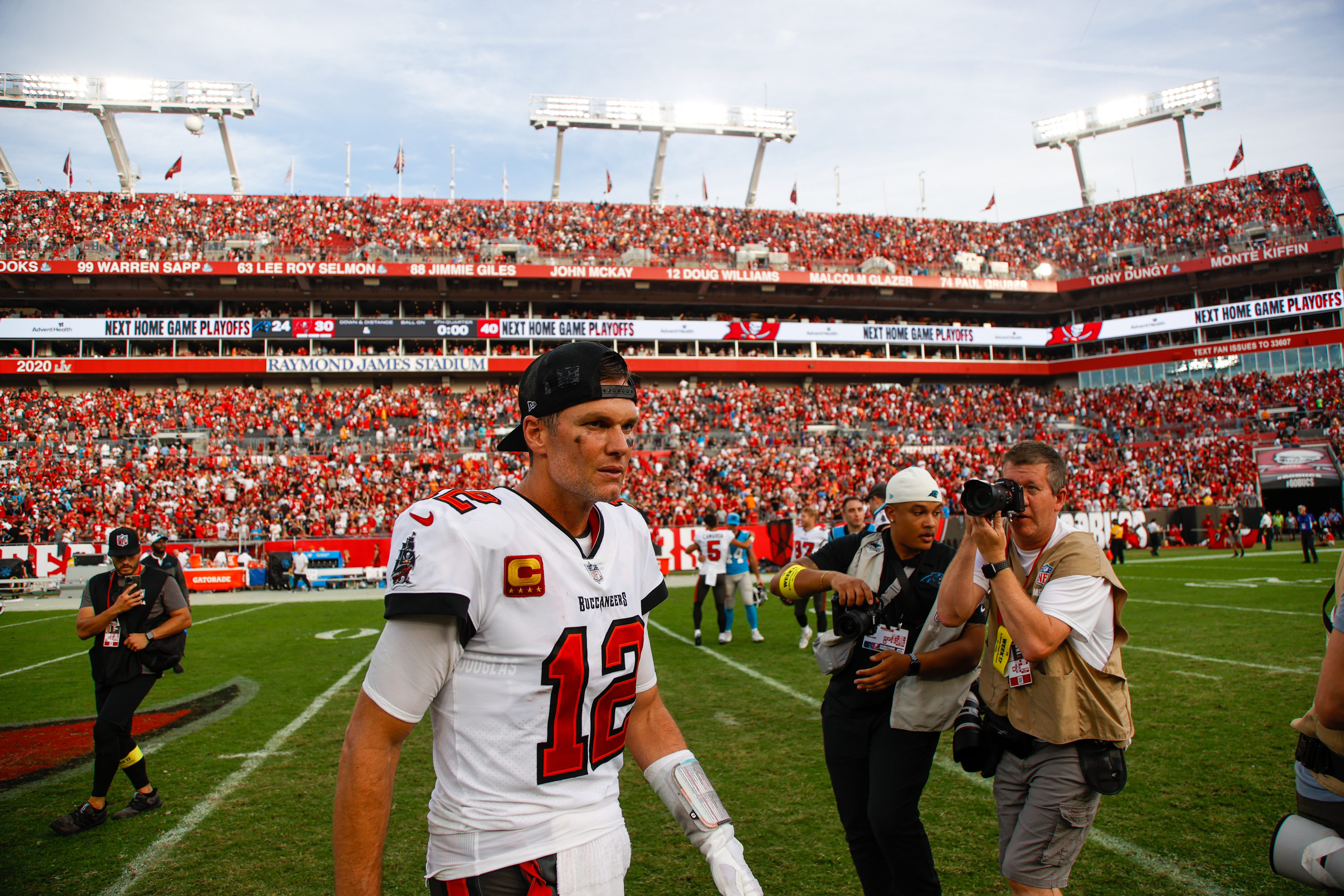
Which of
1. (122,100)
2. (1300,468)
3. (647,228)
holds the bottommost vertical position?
(1300,468)

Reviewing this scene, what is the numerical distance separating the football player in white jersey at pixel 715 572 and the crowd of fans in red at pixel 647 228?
35.5 metres

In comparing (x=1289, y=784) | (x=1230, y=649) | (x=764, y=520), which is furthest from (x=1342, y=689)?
(x=764, y=520)

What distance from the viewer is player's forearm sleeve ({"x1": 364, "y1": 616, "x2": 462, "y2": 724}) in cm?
177

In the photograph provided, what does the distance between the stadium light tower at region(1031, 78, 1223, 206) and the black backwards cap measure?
62055 mm

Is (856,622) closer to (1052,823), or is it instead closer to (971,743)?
(971,743)

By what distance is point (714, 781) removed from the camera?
5.66 m

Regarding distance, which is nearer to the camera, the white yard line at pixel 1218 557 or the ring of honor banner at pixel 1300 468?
the white yard line at pixel 1218 557

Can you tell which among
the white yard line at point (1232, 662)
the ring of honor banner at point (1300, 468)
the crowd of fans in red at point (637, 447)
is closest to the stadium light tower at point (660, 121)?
the crowd of fans in red at point (637, 447)

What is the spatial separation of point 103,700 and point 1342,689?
6987 mm

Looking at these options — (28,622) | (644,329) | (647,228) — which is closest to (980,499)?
(28,622)

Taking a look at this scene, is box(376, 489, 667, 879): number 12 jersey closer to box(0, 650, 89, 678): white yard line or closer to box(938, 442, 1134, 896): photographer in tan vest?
box(938, 442, 1134, 896): photographer in tan vest

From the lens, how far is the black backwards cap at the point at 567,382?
6.82 feet

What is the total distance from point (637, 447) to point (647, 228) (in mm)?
19257

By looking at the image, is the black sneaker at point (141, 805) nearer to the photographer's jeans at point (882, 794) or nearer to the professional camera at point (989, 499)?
the photographer's jeans at point (882, 794)
